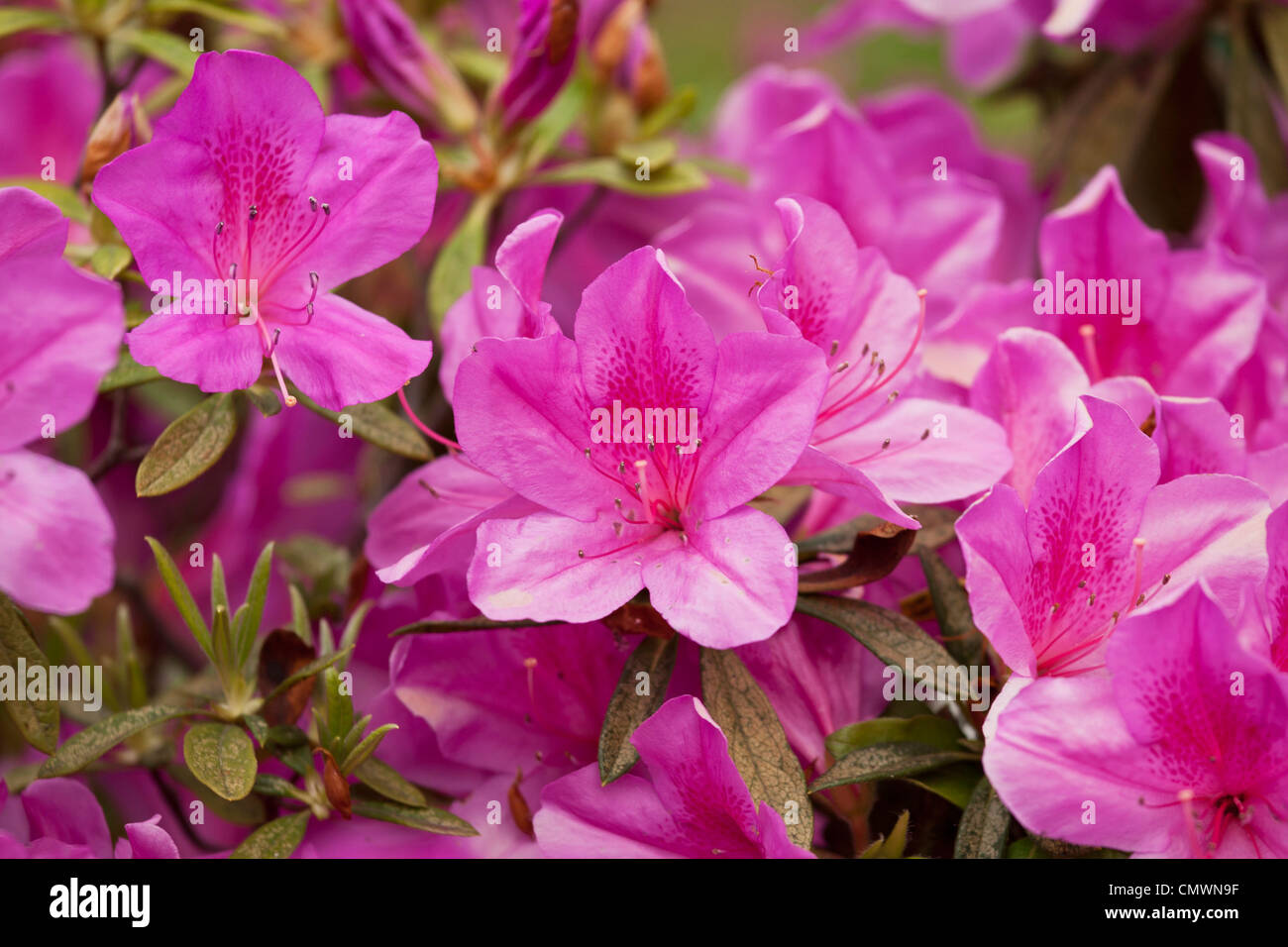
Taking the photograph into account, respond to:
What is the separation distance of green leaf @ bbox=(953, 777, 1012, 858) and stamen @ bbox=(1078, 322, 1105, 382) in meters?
0.30

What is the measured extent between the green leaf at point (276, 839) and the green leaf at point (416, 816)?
3 cm

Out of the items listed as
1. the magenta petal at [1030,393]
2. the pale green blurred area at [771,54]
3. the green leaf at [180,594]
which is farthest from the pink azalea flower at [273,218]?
the pale green blurred area at [771,54]

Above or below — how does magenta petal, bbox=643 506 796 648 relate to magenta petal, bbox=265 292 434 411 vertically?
below

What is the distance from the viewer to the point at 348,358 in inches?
25.5

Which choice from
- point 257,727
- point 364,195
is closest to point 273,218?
point 364,195

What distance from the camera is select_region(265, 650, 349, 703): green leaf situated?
66cm

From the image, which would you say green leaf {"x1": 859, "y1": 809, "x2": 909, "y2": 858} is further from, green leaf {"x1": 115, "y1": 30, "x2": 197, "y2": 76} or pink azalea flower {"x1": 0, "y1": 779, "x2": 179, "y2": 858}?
green leaf {"x1": 115, "y1": 30, "x2": 197, "y2": 76}

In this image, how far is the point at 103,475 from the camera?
83cm

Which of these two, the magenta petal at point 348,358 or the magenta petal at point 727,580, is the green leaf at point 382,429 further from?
the magenta petal at point 727,580

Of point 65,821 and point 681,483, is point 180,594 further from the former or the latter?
point 681,483

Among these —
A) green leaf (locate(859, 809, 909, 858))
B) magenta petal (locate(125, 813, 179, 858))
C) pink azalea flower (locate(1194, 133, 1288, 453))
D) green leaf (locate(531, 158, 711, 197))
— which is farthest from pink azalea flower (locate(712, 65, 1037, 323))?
magenta petal (locate(125, 813, 179, 858))
